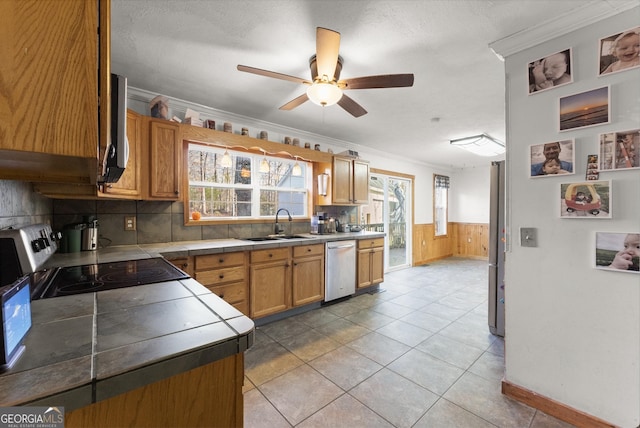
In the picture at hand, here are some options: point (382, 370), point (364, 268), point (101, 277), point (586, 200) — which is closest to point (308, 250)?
point (364, 268)

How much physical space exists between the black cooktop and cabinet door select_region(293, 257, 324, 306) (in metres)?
1.63

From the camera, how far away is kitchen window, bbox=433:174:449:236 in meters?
6.85

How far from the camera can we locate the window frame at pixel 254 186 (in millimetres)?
3006

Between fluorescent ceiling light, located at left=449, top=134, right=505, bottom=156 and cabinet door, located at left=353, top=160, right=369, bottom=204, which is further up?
fluorescent ceiling light, located at left=449, top=134, right=505, bottom=156

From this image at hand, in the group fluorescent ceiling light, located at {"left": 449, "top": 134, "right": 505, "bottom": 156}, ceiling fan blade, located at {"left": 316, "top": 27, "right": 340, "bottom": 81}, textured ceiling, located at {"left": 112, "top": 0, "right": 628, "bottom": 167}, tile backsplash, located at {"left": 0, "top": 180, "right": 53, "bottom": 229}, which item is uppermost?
textured ceiling, located at {"left": 112, "top": 0, "right": 628, "bottom": 167}

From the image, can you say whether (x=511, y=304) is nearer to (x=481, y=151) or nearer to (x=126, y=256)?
(x=126, y=256)

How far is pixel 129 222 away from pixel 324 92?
88.0 inches

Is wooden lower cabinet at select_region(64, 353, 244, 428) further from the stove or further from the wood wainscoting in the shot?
the wood wainscoting

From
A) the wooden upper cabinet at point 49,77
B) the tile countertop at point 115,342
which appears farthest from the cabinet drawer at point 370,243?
the wooden upper cabinet at point 49,77

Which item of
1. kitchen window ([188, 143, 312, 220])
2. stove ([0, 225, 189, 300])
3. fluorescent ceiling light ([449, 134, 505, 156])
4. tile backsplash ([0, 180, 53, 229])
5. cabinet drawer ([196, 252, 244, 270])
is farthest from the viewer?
fluorescent ceiling light ([449, 134, 505, 156])

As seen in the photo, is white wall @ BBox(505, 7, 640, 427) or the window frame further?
the window frame

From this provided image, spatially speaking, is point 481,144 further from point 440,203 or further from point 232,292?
point 232,292

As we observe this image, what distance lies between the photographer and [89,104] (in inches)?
21.1

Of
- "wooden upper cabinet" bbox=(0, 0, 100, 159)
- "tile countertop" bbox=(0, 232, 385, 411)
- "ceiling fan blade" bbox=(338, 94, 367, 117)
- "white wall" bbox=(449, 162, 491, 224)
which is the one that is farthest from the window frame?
"white wall" bbox=(449, 162, 491, 224)
